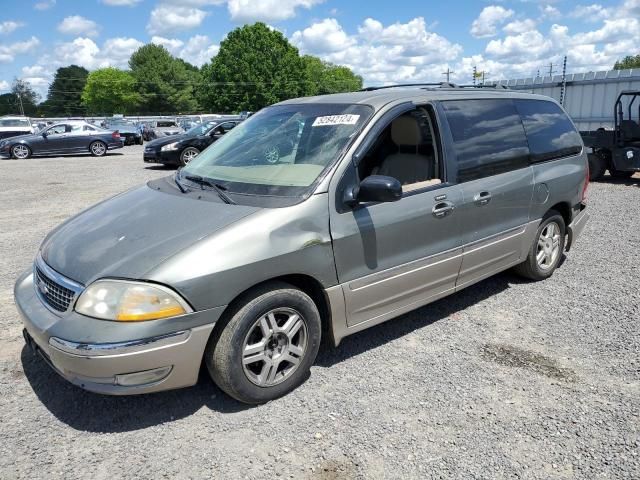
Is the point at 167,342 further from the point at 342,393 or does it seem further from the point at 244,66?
the point at 244,66

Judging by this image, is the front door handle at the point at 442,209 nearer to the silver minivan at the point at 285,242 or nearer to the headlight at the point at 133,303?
the silver minivan at the point at 285,242

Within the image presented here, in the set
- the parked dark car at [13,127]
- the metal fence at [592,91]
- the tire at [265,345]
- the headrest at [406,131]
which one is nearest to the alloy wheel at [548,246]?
the headrest at [406,131]

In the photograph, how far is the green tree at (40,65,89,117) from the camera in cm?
11594

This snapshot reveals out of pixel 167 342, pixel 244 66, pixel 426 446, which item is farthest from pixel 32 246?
pixel 244 66

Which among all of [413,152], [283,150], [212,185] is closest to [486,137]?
[413,152]

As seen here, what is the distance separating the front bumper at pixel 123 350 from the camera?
2594 mm

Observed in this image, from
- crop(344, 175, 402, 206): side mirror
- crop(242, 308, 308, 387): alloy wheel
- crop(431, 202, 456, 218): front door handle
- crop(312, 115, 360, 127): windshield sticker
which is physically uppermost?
crop(312, 115, 360, 127): windshield sticker

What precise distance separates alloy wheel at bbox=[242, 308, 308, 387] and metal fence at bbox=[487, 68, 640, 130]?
1743cm

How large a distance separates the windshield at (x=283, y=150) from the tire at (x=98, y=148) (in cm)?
1975

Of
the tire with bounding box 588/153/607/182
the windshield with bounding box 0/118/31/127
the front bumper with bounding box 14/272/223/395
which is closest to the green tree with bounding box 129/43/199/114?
the windshield with bounding box 0/118/31/127

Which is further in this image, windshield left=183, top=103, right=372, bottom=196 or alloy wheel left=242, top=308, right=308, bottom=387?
windshield left=183, top=103, right=372, bottom=196

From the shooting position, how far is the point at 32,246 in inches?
267

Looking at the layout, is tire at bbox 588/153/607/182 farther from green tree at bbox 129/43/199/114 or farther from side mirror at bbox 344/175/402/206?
green tree at bbox 129/43/199/114

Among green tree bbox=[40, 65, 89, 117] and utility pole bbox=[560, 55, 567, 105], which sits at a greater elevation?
green tree bbox=[40, 65, 89, 117]
